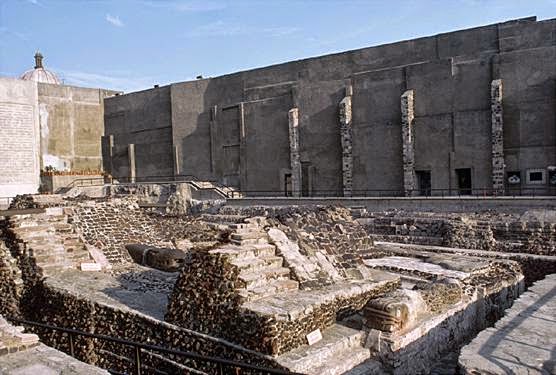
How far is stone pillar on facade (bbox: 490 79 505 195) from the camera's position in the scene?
21750 millimetres

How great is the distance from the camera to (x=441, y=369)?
7.16m

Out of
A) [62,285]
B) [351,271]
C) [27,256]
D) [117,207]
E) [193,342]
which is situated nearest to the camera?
Result: [193,342]

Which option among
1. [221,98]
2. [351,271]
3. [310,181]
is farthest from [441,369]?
[221,98]

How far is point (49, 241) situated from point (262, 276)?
6.09 metres

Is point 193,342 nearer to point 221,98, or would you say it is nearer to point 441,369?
point 441,369

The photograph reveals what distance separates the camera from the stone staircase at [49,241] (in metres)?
10.4

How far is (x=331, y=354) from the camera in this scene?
6148 mm

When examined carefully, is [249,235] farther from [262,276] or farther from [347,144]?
[347,144]

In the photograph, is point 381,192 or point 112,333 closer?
point 112,333

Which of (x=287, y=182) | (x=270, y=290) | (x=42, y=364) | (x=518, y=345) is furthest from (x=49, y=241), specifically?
(x=287, y=182)

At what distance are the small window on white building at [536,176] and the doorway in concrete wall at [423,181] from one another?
450 cm

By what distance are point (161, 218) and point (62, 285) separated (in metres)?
7.50

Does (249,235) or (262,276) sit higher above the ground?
(249,235)

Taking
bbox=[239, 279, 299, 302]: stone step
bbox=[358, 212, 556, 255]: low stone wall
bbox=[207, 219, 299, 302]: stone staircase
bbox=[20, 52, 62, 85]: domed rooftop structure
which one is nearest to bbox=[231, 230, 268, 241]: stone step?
bbox=[207, 219, 299, 302]: stone staircase
